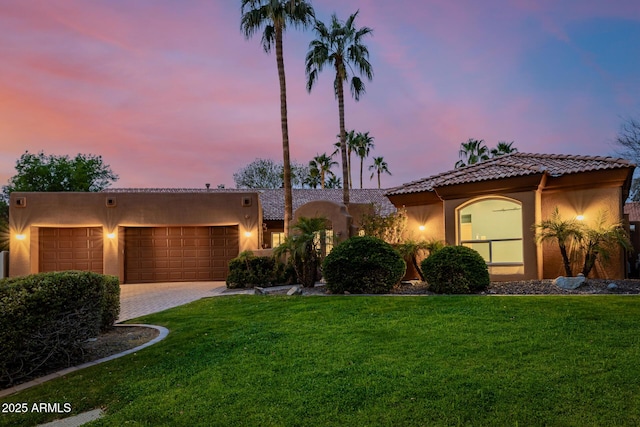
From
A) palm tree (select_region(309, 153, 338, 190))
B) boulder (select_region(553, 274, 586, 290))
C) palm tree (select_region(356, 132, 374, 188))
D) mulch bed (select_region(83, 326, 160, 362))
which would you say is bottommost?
mulch bed (select_region(83, 326, 160, 362))

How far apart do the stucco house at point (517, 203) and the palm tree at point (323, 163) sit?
89.5 feet

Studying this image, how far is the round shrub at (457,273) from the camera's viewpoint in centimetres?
992

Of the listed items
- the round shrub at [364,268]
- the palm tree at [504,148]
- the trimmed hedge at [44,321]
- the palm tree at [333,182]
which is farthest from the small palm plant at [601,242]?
the palm tree at [333,182]

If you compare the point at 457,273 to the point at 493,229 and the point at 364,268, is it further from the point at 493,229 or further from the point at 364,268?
the point at 493,229

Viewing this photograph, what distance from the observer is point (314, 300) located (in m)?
9.65

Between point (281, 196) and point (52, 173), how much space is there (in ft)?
72.6

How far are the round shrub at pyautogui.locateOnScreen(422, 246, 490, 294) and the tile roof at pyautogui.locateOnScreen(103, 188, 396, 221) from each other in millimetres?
14251

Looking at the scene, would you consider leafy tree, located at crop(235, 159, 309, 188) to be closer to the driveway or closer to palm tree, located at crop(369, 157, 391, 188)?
palm tree, located at crop(369, 157, 391, 188)

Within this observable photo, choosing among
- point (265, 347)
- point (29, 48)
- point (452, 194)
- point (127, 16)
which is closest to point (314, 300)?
point (265, 347)

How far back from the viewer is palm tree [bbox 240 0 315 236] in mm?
16438

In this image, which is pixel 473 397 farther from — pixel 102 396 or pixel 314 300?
pixel 314 300

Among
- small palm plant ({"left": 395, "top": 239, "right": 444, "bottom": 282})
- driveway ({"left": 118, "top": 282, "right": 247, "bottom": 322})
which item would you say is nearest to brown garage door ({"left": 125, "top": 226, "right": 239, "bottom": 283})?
driveway ({"left": 118, "top": 282, "right": 247, "bottom": 322})

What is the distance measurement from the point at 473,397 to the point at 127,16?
15446 millimetres

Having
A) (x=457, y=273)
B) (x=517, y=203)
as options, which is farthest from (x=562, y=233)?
(x=457, y=273)
